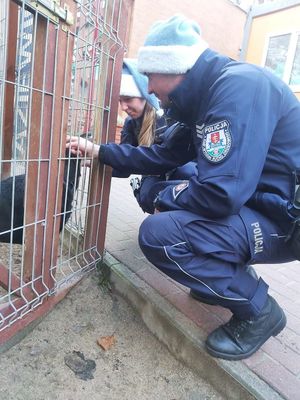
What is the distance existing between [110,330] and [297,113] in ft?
4.50

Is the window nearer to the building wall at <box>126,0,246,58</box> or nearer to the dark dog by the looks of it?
the building wall at <box>126,0,246,58</box>

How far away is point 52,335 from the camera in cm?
169

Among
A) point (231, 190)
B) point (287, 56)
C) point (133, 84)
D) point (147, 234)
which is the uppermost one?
point (287, 56)

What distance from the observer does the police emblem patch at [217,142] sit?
4.26 ft

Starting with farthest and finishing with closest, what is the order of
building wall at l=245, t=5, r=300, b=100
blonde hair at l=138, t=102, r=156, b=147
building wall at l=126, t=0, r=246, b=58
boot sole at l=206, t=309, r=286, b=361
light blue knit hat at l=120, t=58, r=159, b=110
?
1. building wall at l=126, t=0, r=246, b=58
2. building wall at l=245, t=5, r=300, b=100
3. blonde hair at l=138, t=102, r=156, b=147
4. light blue knit hat at l=120, t=58, r=159, b=110
5. boot sole at l=206, t=309, r=286, b=361

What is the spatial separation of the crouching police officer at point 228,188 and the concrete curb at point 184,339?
70 mm

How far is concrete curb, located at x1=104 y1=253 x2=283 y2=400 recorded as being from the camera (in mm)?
1334

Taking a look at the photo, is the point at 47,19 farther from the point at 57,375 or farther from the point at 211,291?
the point at 57,375

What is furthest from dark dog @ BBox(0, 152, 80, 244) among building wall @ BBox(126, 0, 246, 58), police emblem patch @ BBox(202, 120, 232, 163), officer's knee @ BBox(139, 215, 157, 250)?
building wall @ BBox(126, 0, 246, 58)

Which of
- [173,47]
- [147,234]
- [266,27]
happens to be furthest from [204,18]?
[147,234]

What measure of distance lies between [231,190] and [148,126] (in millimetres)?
1188

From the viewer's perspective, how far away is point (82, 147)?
1727mm

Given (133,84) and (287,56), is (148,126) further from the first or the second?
(287,56)

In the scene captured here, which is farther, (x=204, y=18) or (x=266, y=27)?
(x=204, y=18)
